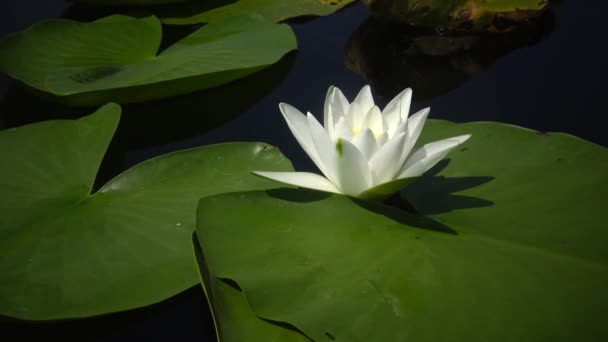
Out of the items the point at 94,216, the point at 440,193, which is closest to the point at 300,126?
the point at 440,193

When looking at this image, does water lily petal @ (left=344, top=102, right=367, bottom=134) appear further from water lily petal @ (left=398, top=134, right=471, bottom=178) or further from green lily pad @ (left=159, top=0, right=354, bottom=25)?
green lily pad @ (left=159, top=0, right=354, bottom=25)

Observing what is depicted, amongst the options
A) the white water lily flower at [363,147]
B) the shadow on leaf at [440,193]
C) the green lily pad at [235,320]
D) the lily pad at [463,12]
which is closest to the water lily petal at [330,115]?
the white water lily flower at [363,147]

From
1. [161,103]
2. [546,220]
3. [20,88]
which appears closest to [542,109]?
[546,220]

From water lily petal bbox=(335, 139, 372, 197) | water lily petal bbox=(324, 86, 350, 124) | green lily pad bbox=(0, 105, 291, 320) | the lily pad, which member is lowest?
green lily pad bbox=(0, 105, 291, 320)

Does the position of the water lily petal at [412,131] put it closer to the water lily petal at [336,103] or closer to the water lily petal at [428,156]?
the water lily petal at [428,156]

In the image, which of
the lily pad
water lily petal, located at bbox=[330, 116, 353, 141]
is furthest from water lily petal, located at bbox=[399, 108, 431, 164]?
the lily pad

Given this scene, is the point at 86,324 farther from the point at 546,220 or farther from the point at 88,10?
the point at 88,10

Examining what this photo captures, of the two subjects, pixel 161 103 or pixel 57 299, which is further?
pixel 161 103
